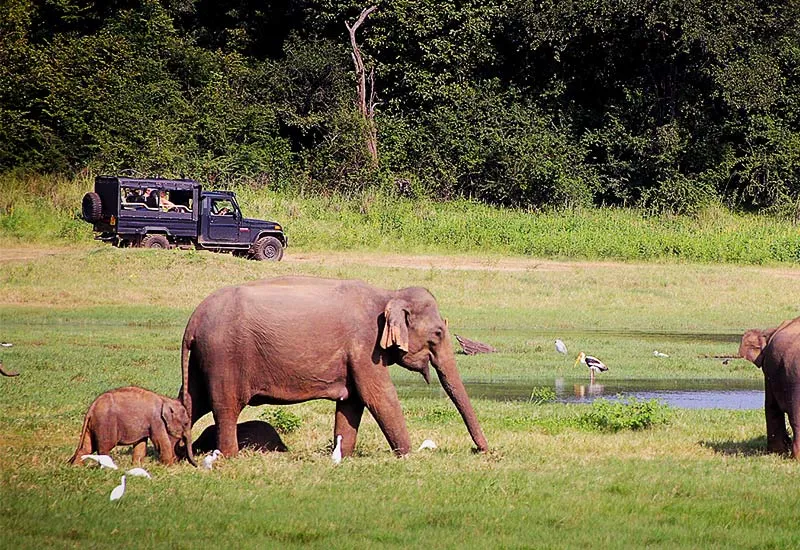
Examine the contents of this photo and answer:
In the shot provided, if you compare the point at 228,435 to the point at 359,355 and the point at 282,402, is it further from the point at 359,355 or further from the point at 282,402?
the point at 359,355

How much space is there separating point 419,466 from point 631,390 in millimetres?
9285

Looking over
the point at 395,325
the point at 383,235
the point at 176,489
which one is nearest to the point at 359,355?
the point at 395,325

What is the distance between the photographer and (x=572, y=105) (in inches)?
2105

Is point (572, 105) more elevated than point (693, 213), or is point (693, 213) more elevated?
point (572, 105)

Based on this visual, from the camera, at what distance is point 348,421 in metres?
13.5

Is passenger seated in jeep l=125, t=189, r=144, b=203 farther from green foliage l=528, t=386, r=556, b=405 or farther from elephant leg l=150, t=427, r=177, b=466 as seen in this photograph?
elephant leg l=150, t=427, r=177, b=466

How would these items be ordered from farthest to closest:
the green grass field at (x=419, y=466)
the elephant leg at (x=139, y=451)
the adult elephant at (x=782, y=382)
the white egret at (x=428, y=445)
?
the white egret at (x=428, y=445), the adult elephant at (x=782, y=382), the elephant leg at (x=139, y=451), the green grass field at (x=419, y=466)

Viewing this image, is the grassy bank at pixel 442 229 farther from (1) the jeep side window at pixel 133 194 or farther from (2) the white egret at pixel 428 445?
(2) the white egret at pixel 428 445

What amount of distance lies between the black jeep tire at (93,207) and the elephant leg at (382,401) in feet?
79.1

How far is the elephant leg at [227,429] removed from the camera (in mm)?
12945

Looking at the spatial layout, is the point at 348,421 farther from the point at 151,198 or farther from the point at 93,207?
the point at 151,198

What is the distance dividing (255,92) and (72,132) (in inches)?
318

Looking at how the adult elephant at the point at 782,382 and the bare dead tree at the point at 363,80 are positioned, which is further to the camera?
the bare dead tree at the point at 363,80

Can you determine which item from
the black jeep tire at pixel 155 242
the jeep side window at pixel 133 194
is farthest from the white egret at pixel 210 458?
the jeep side window at pixel 133 194
